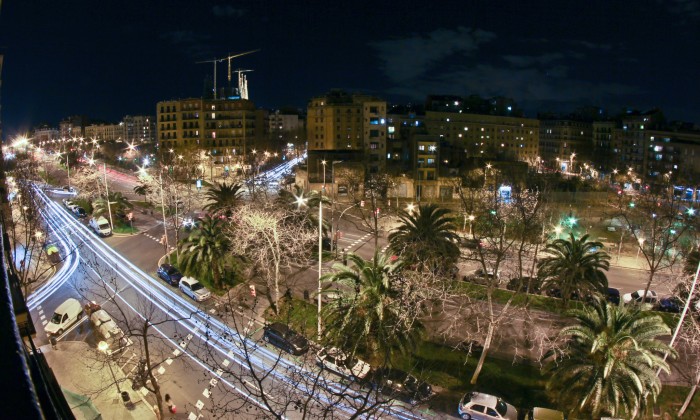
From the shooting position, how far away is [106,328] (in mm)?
22156

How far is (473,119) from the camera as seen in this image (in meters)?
96.4

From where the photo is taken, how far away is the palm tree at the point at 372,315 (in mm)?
18000

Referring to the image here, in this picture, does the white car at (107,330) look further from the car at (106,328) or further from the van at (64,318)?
the van at (64,318)

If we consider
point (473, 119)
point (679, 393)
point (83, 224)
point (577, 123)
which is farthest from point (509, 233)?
point (577, 123)

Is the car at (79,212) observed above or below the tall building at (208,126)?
below

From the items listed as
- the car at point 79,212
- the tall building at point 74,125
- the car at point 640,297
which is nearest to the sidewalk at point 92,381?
the car at point 640,297

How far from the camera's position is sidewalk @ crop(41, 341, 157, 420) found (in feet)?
55.1

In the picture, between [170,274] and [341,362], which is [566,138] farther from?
[341,362]

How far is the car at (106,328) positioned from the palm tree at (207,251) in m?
5.30

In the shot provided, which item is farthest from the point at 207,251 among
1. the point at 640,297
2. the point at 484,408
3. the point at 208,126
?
the point at 208,126

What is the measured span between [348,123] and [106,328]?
189ft

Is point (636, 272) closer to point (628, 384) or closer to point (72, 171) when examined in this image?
point (628, 384)

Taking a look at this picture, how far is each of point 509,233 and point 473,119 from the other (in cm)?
6469

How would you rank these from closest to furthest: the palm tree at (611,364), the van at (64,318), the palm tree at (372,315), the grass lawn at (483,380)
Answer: the palm tree at (611,364) → the grass lawn at (483,380) → the palm tree at (372,315) → the van at (64,318)
